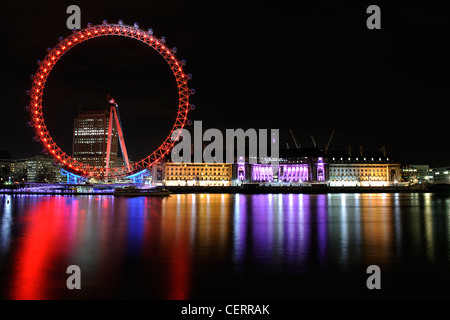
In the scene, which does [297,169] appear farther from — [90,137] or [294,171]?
[90,137]

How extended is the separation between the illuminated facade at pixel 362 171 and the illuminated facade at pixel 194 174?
30222 millimetres

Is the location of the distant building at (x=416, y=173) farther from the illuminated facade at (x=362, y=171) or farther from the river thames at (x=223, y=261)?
the river thames at (x=223, y=261)

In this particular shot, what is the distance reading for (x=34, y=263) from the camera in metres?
10.1

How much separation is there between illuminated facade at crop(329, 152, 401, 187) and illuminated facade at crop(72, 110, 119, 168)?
215 feet

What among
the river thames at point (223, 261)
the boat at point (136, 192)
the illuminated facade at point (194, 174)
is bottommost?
the river thames at point (223, 261)

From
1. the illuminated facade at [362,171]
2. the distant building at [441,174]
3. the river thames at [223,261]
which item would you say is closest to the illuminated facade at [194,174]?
the illuminated facade at [362,171]

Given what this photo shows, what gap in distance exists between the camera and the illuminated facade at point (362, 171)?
106812 mm

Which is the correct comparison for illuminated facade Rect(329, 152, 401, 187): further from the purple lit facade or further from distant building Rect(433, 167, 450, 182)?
distant building Rect(433, 167, 450, 182)

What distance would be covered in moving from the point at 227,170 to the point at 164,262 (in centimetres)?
9369

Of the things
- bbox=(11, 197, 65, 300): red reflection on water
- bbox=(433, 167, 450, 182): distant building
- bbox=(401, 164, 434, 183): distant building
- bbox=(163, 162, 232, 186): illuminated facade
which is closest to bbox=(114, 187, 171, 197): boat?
bbox=(11, 197, 65, 300): red reflection on water

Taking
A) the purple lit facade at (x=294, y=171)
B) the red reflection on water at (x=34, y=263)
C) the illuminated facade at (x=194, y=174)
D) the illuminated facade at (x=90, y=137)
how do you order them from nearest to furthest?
the red reflection on water at (x=34, y=263)
the illuminated facade at (x=194, y=174)
the purple lit facade at (x=294, y=171)
the illuminated facade at (x=90, y=137)

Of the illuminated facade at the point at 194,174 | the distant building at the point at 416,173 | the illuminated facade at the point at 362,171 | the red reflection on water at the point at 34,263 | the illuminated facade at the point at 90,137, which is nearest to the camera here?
the red reflection on water at the point at 34,263
